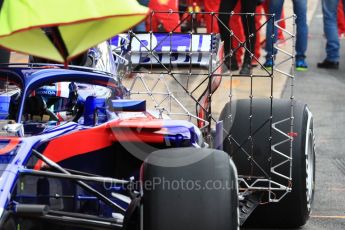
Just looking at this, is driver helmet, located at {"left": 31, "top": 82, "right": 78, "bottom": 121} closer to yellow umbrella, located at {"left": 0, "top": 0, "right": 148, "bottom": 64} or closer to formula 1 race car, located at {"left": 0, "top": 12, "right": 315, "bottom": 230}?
formula 1 race car, located at {"left": 0, "top": 12, "right": 315, "bottom": 230}

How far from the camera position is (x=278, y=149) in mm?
5301

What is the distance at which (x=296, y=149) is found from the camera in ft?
17.3

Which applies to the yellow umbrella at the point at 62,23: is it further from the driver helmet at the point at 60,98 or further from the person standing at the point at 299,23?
the person standing at the point at 299,23

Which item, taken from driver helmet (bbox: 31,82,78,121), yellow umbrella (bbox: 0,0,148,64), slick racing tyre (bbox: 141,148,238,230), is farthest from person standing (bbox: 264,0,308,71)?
yellow umbrella (bbox: 0,0,148,64)

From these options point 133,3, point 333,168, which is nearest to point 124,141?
point 133,3

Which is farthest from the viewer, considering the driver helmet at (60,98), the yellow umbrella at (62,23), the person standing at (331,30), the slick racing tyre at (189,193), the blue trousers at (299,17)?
the person standing at (331,30)

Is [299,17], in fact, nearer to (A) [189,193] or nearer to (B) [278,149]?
(B) [278,149]

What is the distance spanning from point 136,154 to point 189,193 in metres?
0.72

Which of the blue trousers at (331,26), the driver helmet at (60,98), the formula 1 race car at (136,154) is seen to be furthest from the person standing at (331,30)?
the driver helmet at (60,98)

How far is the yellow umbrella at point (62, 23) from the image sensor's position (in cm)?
360

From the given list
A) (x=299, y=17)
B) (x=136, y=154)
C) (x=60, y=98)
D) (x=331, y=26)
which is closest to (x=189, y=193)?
(x=136, y=154)

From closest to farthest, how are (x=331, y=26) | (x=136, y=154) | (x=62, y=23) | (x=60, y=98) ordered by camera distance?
(x=62, y=23)
(x=136, y=154)
(x=60, y=98)
(x=331, y=26)

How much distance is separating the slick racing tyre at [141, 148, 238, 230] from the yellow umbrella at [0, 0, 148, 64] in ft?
2.10

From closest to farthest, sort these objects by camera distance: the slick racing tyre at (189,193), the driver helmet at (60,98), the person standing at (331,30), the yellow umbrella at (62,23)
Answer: the yellow umbrella at (62,23) < the slick racing tyre at (189,193) < the driver helmet at (60,98) < the person standing at (331,30)
